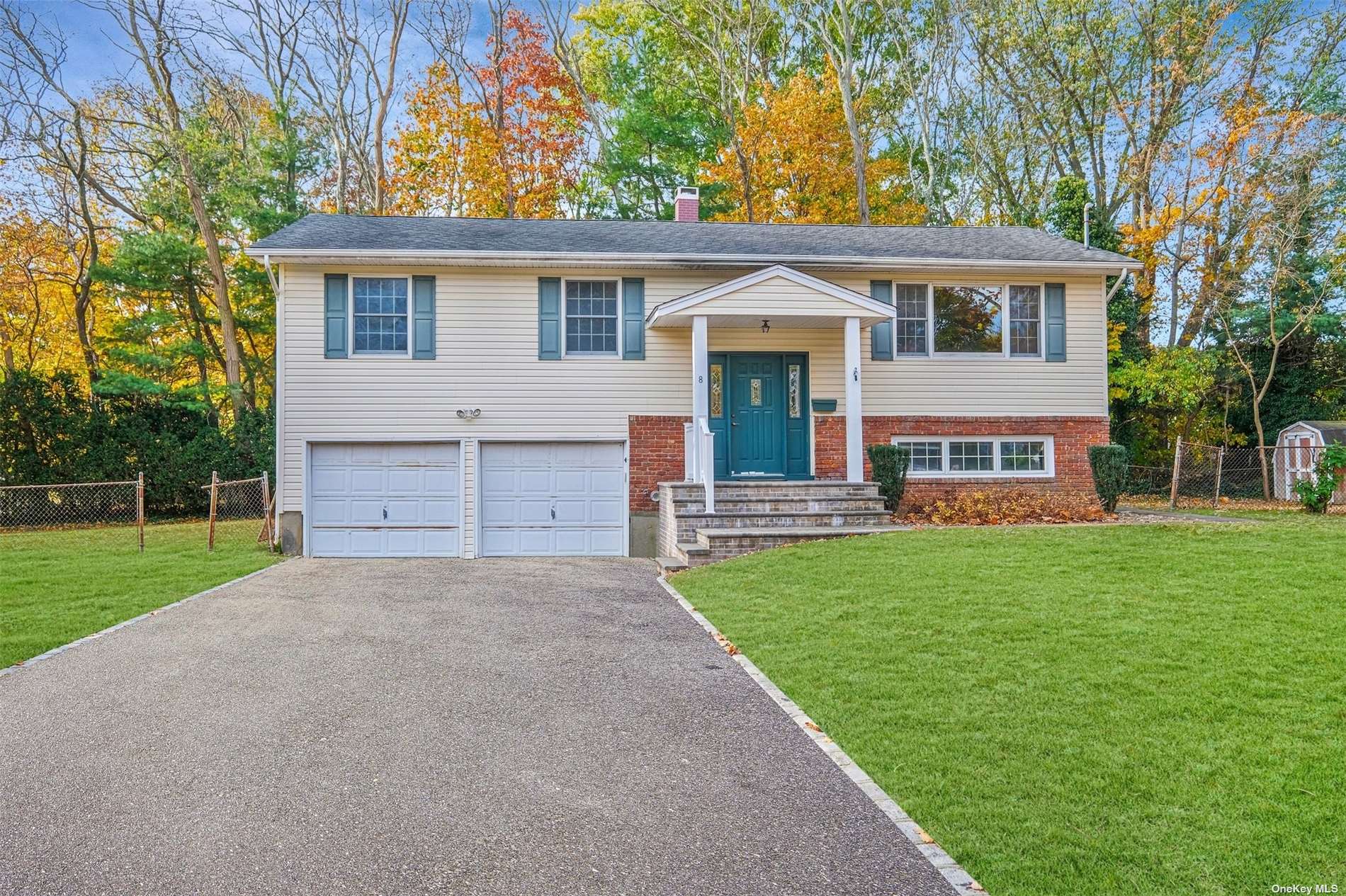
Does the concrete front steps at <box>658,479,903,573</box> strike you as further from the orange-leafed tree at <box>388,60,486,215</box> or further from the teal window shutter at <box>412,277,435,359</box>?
the orange-leafed tree at <box>388,60,486,215</box>

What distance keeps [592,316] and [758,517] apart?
4468 mm

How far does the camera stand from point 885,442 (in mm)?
13461

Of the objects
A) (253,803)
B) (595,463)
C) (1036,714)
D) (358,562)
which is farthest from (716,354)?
(253,803)

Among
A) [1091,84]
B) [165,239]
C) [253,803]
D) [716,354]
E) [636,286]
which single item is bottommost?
[253,803]

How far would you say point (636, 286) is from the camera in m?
13.4

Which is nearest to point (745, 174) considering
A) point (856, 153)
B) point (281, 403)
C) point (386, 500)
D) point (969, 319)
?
point (856, 153)

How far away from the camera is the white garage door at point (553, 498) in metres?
13.3

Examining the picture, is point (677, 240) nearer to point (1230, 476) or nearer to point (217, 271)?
point (217, 271)

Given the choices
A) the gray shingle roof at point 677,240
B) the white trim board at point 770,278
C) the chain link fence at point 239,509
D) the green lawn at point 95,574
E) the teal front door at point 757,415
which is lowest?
the green lawn at point 95,574

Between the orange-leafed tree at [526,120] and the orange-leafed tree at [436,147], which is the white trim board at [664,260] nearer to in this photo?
the orange-leafed tree at [526,120]

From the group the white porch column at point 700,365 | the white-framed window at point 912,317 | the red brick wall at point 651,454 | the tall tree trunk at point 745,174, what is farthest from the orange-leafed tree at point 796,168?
the white porch column at point 700,365

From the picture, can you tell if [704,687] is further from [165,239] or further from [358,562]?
[165,239]

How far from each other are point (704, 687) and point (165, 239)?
2122 centimetres

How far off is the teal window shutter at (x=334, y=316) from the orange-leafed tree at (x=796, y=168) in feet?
46.3
